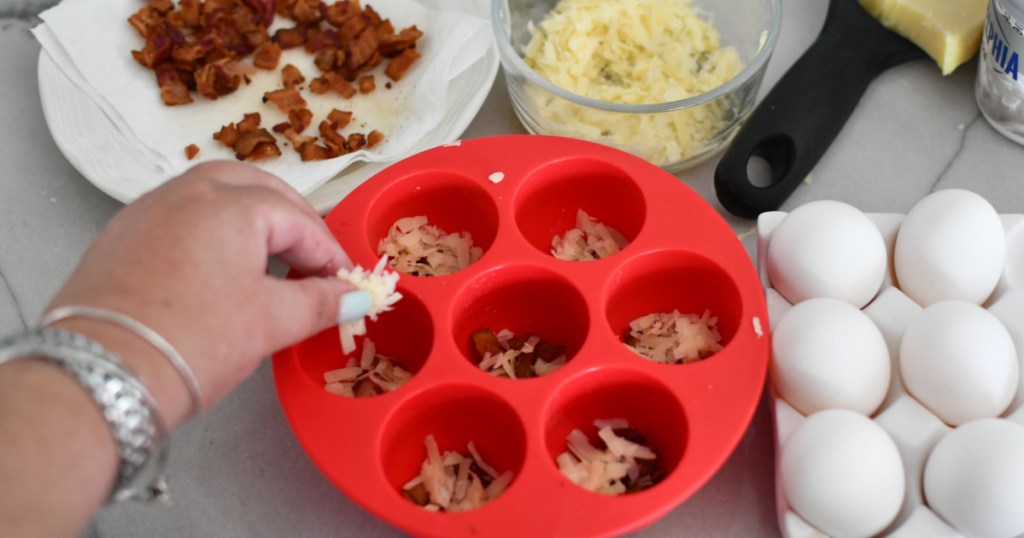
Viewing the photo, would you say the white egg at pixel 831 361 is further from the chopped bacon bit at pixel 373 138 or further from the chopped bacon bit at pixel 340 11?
the chopped bacon bit at pixel 340 11

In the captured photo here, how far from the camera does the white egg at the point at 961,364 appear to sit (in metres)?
0.92

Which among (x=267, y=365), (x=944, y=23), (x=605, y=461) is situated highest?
(x=944, y=23)

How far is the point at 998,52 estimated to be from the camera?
1218 mm

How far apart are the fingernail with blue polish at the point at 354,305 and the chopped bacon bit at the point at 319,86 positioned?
23.9 inches

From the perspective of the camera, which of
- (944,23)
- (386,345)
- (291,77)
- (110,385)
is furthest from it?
(291,77)

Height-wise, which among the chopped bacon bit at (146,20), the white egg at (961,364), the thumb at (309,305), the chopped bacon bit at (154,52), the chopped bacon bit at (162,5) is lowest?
the chopped bacon bit at (154,52)

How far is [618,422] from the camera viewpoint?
3.34 feet

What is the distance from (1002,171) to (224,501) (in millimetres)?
1133

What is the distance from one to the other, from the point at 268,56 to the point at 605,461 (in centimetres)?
88

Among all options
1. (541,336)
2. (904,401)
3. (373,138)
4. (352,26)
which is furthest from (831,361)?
(352,26)

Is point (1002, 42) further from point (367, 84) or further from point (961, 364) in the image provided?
point (367, 84)

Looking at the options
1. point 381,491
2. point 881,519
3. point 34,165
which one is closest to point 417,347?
point 381,491

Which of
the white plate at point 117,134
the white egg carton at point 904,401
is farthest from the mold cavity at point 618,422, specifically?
the white plate at point 117,134

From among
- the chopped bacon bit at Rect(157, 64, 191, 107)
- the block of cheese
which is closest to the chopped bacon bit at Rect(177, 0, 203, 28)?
the chopped bacon bit at Rect(157, 64, 191, 107)
